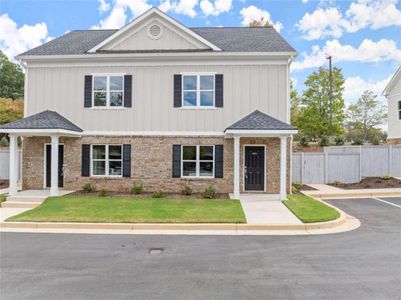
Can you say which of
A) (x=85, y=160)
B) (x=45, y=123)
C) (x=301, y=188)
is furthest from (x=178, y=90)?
(x=301, y=188)

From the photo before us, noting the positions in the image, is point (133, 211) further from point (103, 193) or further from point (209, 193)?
point (209, 193)

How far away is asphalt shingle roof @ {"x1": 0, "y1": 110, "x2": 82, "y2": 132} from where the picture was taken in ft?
47.1

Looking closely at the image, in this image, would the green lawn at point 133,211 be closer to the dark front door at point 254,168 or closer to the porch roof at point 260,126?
the dark front door at point 254,168

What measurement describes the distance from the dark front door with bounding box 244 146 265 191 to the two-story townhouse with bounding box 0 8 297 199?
0.05 meters

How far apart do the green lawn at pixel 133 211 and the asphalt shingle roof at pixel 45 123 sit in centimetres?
315

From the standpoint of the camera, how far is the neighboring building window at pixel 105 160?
52.6 feet

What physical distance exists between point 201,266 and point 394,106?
26593 millimetres

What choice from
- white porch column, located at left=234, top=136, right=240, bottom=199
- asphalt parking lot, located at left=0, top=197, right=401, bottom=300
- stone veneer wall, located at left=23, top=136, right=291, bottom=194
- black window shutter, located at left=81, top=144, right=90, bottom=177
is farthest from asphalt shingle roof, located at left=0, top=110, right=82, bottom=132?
white porch column, located at left=234, top=136, right=240, bottom=199

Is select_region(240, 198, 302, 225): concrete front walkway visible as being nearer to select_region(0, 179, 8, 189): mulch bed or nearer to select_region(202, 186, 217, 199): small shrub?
select_region(202, 186, 217, 199): small shrub

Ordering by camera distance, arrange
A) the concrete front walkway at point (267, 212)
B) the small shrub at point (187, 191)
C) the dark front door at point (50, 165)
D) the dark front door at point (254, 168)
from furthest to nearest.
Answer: the dark front door at point (50, 165) → the dark front door at point (254, 168) → the small shrub at point (187, 191) → the concrete front walkway at point (267, 212)

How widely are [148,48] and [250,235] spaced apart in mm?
10558

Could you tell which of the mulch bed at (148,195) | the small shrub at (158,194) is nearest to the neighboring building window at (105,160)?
the mulch bed at (148,195)

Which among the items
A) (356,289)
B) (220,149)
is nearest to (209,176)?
(220,149)

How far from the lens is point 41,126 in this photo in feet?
46.9
